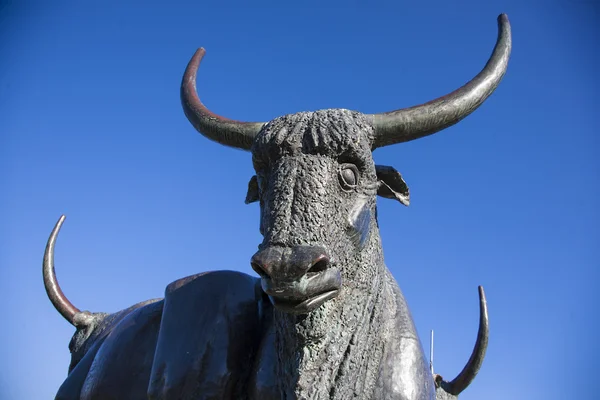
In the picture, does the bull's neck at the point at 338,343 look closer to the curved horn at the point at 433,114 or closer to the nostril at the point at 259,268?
the nostril at the point at 259,268

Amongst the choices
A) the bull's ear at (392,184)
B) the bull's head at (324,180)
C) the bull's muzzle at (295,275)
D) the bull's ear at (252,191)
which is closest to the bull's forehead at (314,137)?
the bull's head at (324,180)

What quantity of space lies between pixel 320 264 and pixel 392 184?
3.36ft

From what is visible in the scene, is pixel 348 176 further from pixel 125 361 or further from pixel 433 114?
pixel 125 361

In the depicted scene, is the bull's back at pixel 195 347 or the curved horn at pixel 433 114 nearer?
the curved horn at pixel 433 114

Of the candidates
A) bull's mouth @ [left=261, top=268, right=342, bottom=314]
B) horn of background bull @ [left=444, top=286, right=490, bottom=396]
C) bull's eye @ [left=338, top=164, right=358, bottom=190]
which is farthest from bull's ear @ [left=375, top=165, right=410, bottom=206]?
horn of background bull @ [left=444, top=286, right=490, bottom=396]

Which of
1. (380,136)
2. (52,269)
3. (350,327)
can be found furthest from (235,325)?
(52,269)

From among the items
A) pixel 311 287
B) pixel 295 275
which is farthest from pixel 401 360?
pixel 295 275

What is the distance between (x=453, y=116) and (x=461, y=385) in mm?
3810

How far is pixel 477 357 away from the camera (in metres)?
5.62

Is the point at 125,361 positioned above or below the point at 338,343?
below

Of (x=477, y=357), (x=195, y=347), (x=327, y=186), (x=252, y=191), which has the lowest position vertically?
(x=477, y=357)

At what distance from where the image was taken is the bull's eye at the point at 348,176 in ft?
8.87

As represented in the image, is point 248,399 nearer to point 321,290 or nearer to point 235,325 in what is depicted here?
point 235,325

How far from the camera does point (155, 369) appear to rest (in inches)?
127
